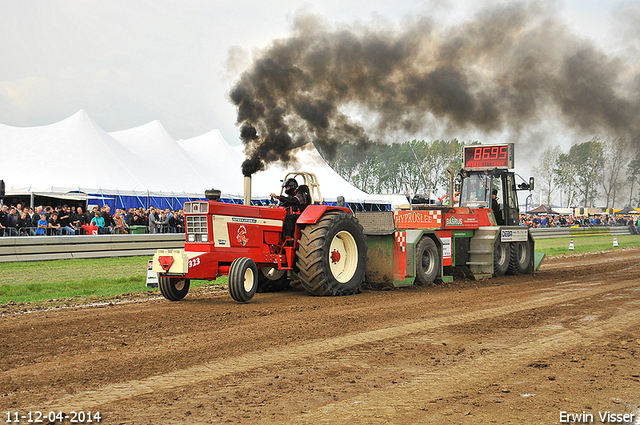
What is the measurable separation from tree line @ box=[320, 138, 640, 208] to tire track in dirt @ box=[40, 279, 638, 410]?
5.88 m

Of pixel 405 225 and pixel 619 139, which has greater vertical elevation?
pixel 619 139

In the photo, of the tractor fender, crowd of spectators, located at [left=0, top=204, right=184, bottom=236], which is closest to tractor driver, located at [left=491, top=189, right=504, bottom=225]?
the tractor fender

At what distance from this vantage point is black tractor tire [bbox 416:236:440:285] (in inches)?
476

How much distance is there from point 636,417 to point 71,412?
3.83m

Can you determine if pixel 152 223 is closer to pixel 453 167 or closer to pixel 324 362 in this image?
pixel 324 362

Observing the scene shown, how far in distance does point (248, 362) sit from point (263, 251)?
430 centimetres

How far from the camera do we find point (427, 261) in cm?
1270

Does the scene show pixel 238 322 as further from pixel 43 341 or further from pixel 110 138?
pixel 110 138

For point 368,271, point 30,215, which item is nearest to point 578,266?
point 368,271

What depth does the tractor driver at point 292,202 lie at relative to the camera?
10188mm

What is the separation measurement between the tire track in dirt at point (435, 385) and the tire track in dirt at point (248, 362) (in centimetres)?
21

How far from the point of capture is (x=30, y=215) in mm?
17062

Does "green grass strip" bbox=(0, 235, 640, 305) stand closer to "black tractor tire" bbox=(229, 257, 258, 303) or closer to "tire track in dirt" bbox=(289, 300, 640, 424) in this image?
"black tractor tire" bbox=(229, 257, 258, 303)

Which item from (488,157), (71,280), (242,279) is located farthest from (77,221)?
(488,157)
